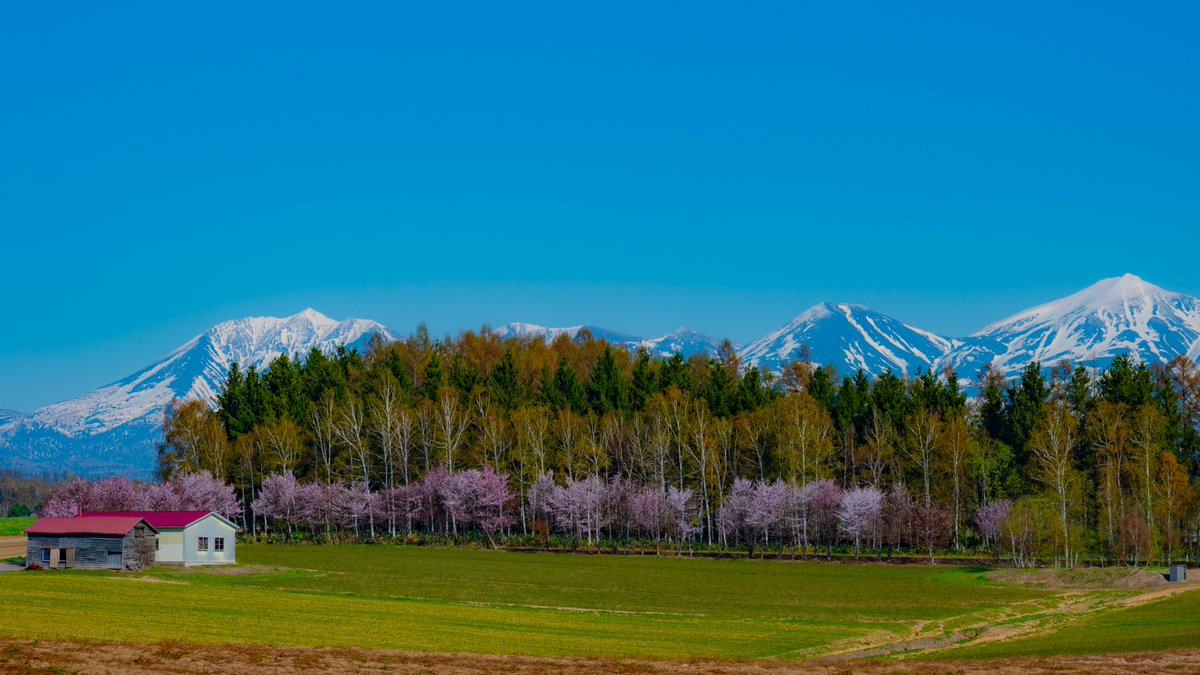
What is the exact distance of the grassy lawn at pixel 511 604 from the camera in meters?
47.5

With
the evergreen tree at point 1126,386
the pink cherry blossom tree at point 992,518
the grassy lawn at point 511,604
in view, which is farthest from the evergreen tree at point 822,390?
the grassy lawn at point 511,604

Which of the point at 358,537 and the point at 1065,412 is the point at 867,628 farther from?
the point at 358,537

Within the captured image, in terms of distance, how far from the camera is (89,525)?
88.5m

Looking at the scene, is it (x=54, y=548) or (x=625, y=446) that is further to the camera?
(x=625, y=446)

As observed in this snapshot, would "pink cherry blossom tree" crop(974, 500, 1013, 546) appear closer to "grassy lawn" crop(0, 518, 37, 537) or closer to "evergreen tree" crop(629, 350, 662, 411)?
"evergreen tree" crop(629, 350, 662, 411)

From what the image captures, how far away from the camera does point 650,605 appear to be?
66.8 m

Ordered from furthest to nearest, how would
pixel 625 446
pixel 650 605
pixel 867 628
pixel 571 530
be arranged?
1. pixel 625 446
2. pixel 571 530
3. pixel 650 605
4. pixel 867 628

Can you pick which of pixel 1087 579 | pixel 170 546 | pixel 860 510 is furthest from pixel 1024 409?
pixel 170 546

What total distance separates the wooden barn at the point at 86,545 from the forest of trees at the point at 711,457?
150 ft

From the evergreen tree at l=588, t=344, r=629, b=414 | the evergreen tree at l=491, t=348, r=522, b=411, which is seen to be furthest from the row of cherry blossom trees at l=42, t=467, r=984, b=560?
the evergreen tree at l=491, t=348, r=522, b=411

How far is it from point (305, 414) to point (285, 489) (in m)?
18.4

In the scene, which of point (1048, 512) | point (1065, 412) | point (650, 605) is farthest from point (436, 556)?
point (1065, 412)

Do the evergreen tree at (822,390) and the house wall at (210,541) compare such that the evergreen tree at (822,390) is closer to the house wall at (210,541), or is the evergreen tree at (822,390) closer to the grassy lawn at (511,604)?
the grassy lawn at (511,604)

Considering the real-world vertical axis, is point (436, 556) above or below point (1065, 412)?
below
